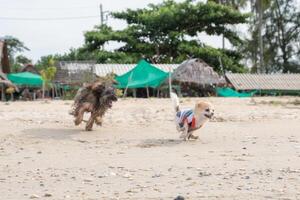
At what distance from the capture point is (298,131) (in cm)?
1195

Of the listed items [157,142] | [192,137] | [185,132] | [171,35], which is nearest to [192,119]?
[185,132]

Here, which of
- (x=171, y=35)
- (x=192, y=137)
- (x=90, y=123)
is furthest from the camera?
(x=171, y=35)

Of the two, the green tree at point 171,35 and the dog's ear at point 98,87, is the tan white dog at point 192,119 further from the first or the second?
the green tree at point 171,35

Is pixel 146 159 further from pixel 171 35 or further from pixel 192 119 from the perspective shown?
pixel 171 35

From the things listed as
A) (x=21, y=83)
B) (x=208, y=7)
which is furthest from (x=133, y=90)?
(x=208, y=7)

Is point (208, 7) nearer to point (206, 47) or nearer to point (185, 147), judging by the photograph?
point (206, 47)

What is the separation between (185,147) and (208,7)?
28.0m

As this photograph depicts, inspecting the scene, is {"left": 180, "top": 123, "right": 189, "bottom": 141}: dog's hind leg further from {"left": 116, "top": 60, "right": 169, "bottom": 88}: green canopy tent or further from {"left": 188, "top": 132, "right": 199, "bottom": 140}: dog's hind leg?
{"left": 116, "top": 60, "right": 169, "bottom": 88}: green canopy tent

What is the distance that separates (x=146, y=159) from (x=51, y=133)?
3.66 m

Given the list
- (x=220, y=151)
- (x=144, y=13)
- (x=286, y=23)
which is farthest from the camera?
Answer: (x=286, y=23)

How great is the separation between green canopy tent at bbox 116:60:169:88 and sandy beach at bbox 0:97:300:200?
508 inches

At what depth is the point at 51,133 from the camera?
11.5 m

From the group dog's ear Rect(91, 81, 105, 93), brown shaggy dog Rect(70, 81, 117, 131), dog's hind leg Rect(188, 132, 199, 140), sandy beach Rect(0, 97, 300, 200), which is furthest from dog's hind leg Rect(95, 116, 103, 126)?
dog's hind leg Rect(188, 132, 199, 140)

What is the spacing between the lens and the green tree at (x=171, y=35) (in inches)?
1436
